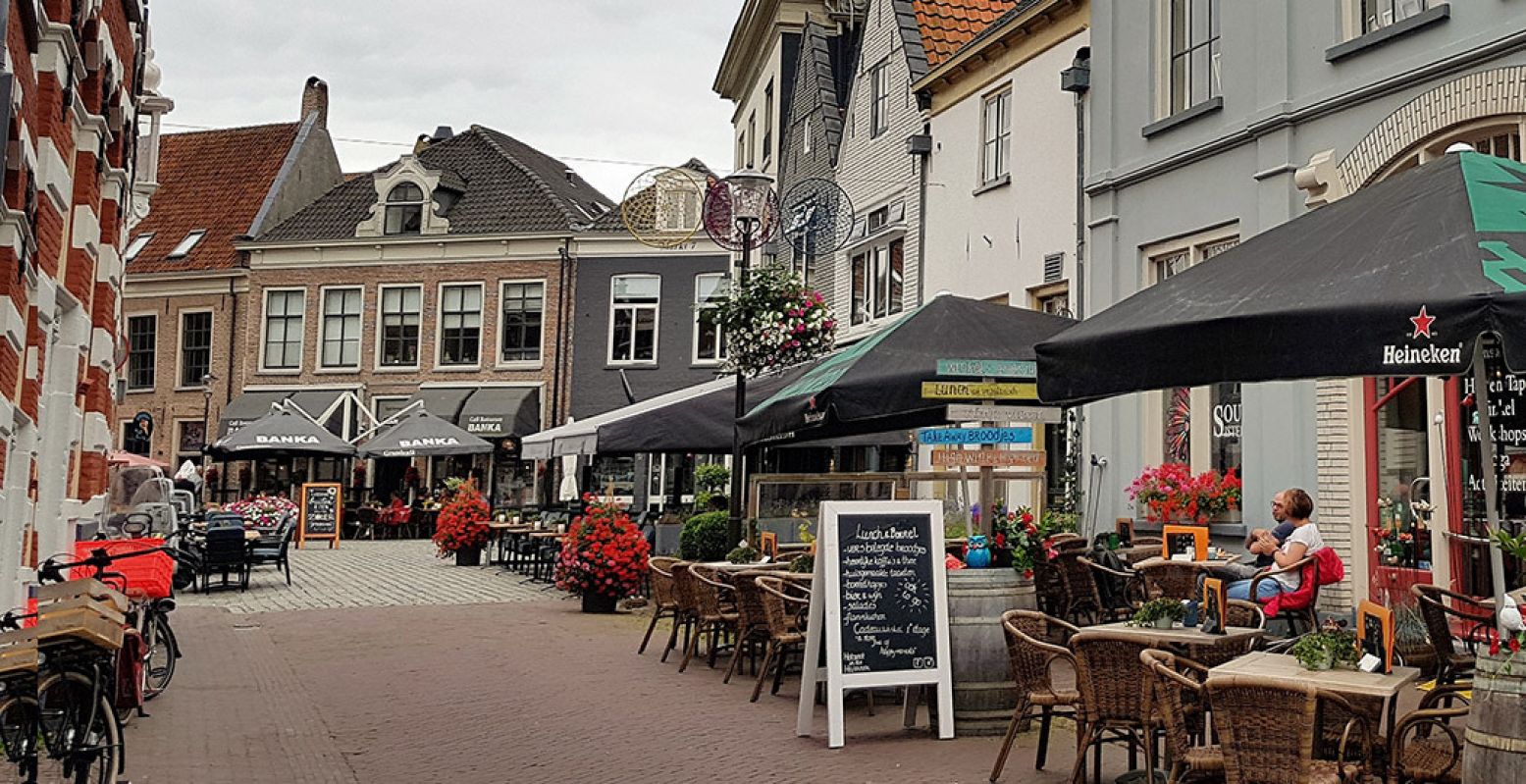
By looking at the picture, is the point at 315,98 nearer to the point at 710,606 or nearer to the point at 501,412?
the point at 501,412

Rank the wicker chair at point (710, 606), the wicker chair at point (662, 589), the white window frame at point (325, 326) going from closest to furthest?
the wicker chair at point (710, 606) → the wicker chair at point (662, 589) → the white window frame at point (325, 326)

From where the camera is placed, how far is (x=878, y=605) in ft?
28.0

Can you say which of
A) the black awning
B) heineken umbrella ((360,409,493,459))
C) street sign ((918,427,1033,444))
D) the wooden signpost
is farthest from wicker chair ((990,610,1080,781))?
Answer: the black awning

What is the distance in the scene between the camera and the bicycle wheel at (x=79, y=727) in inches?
249

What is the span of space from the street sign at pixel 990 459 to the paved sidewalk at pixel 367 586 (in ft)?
31.7

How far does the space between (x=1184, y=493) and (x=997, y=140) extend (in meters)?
6.68

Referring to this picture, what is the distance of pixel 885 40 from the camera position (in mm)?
21969

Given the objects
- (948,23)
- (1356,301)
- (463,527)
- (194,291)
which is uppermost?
(948,23)

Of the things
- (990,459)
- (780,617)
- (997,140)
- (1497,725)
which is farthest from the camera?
(997,140)

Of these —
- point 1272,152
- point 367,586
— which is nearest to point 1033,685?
point 1272,152

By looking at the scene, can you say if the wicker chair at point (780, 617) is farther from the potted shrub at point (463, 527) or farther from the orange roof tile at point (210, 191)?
the orange roof tile at point (210, 191)

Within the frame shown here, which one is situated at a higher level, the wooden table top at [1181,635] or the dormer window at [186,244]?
the dormer window at [186,244]

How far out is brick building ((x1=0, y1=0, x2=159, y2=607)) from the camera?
318 inches

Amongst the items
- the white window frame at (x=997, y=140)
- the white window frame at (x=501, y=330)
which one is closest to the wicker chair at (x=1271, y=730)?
the white window frame at (x=997, y=140)
